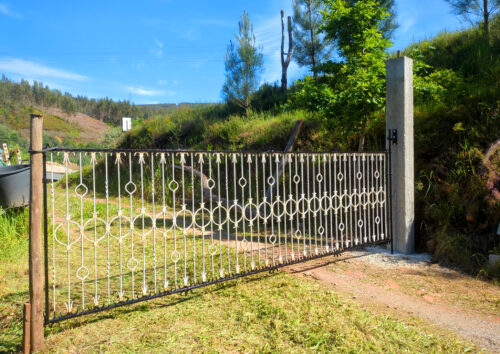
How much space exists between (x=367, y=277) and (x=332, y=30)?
4168 millimetres

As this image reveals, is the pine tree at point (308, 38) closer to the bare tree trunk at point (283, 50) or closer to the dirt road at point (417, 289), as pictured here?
the bare tree trunk at point (283, 50)

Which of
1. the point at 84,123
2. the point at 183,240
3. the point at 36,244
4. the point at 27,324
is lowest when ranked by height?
the point at 27,324

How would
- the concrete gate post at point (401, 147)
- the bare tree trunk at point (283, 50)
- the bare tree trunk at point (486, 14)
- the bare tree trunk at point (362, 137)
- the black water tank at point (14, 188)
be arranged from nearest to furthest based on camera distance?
the concrete gate post at point (401, 147), the black water tank at point (14, 188), the bare tree trunk at point (362, 137), the bare tree trunk at point (486, 14), the bare tree trunk at point (283, 50)

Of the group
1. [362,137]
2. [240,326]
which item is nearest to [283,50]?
[362,137]

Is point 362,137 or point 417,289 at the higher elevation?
point 362,137

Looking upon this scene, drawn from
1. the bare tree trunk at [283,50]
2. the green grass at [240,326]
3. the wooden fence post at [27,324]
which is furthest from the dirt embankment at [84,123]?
the wooden fence post at [27,324]

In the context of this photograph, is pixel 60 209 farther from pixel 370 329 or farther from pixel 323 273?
pixel 370 329

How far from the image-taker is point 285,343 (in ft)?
7.47

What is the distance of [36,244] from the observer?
2.20m

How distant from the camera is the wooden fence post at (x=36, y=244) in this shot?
2.18 m

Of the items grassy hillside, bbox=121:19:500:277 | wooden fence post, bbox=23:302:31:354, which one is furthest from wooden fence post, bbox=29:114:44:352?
grassy hillside, bbox=121:19:500:277

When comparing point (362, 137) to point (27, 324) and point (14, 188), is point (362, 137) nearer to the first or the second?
point (27, 324)

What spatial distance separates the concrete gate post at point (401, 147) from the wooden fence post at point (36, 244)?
13.8 feet

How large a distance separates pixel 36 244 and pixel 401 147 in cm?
435
